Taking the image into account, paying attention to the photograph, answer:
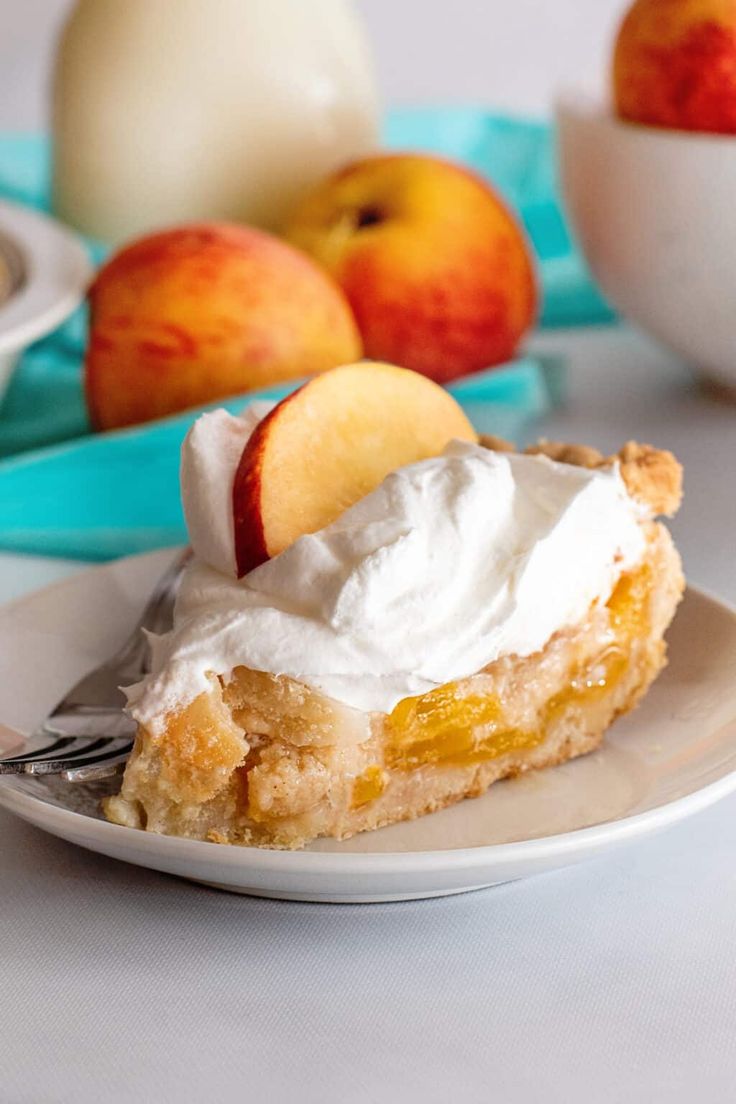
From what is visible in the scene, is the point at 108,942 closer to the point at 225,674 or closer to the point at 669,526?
the point at 225,674

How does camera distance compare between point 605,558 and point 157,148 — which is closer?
point 605,558

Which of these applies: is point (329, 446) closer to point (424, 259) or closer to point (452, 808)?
point (452, 808)

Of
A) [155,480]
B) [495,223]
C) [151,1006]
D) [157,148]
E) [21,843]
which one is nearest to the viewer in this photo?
[151,1006]

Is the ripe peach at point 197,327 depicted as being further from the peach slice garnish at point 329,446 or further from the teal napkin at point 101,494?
the peach slice garnish at point 329,446

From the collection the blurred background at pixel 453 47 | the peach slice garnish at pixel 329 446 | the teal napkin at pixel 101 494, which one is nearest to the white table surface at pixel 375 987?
the peach slice garnish at pixel 329 446

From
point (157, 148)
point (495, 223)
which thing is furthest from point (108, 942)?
point (157, 148)

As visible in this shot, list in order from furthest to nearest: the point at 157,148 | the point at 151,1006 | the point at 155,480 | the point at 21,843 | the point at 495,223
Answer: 1. the point at 157,148
2. the point at 495,223
3. the point at 155,480
4. the point at 21,843
5. the point at 151,1006

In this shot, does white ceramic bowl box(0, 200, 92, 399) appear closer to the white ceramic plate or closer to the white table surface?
the white ceramic plate
